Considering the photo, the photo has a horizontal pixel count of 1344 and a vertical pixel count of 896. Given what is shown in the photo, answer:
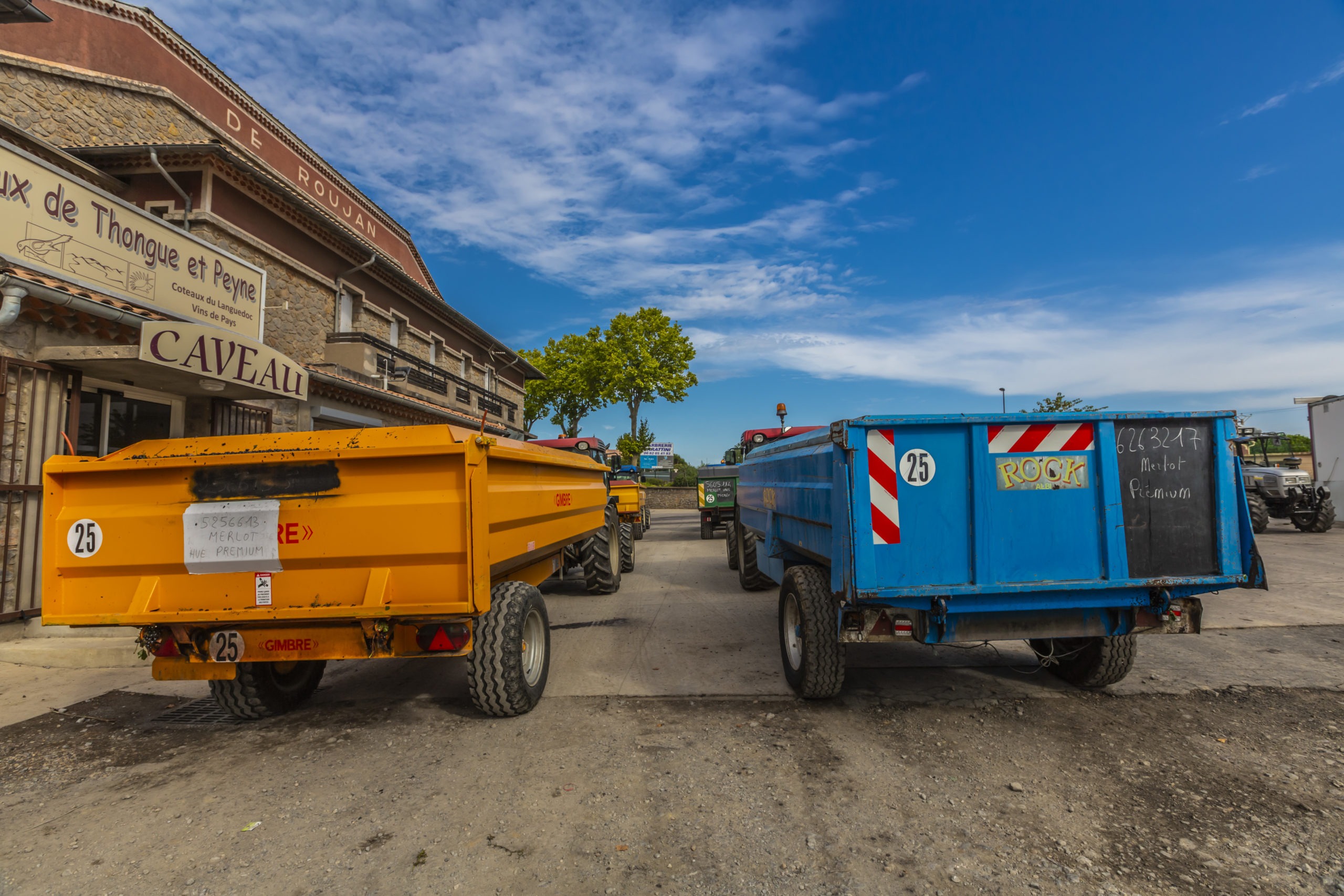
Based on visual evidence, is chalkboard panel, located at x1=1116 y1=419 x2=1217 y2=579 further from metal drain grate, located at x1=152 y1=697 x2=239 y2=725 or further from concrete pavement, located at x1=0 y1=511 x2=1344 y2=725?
metal drain grate, located at x1=152 y1=697 x2=239 y2=725

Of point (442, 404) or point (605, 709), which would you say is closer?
point (605, 709)

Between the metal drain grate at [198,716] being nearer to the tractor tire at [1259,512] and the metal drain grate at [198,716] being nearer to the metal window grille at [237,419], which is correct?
the metal window grille at [237,419]

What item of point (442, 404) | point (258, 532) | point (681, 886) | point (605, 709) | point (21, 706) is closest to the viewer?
point (681, 886)

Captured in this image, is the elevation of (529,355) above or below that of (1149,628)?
above

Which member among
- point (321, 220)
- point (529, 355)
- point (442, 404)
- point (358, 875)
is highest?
point (529, 355)

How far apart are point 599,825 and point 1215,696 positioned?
4.28 meters

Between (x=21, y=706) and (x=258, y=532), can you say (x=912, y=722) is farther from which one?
(x=21, y=706)

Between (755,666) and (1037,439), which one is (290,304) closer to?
(755,666)

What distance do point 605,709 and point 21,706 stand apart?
4303 millimetres

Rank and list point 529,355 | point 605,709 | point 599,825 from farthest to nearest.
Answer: point 529,355
point 605,709
point 599,825

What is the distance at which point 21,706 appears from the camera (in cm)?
457

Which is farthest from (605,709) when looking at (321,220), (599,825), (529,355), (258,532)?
(529,355)

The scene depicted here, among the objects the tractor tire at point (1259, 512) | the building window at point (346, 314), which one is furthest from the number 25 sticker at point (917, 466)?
the tractor tire at point (1259, 512)

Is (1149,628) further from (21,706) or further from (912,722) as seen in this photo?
(21,706)
